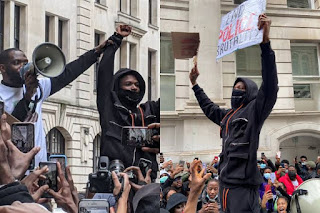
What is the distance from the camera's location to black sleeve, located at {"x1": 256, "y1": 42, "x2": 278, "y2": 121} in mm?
3134

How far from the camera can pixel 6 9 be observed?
2.95 m

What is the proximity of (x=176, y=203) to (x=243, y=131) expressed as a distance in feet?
1.38

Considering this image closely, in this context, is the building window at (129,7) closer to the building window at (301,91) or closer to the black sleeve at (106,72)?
the black sleeve at (106,72)

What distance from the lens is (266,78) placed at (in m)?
3.19

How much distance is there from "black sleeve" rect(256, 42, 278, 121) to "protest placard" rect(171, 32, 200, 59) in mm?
289

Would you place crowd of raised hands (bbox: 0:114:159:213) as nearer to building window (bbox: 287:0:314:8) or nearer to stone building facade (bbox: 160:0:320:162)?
stone building facade (bbox: 160:0:320:162)

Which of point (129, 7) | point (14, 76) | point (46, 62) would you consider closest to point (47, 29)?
point (46, 62)

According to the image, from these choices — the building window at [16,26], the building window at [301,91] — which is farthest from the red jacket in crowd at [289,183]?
the building window at [16,26]

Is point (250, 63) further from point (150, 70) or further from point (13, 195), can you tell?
point (13, 195)

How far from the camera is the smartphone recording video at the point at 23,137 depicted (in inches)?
117

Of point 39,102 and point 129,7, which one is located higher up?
point 129,7

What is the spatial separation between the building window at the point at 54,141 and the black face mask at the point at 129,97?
0.32m

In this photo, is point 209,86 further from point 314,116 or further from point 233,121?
point 314,116

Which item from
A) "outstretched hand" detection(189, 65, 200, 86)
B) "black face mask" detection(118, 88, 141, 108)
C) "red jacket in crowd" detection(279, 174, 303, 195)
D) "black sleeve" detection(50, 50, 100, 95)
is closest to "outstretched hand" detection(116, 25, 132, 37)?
"black sleeve" detection(50, 50, 100, 95)
